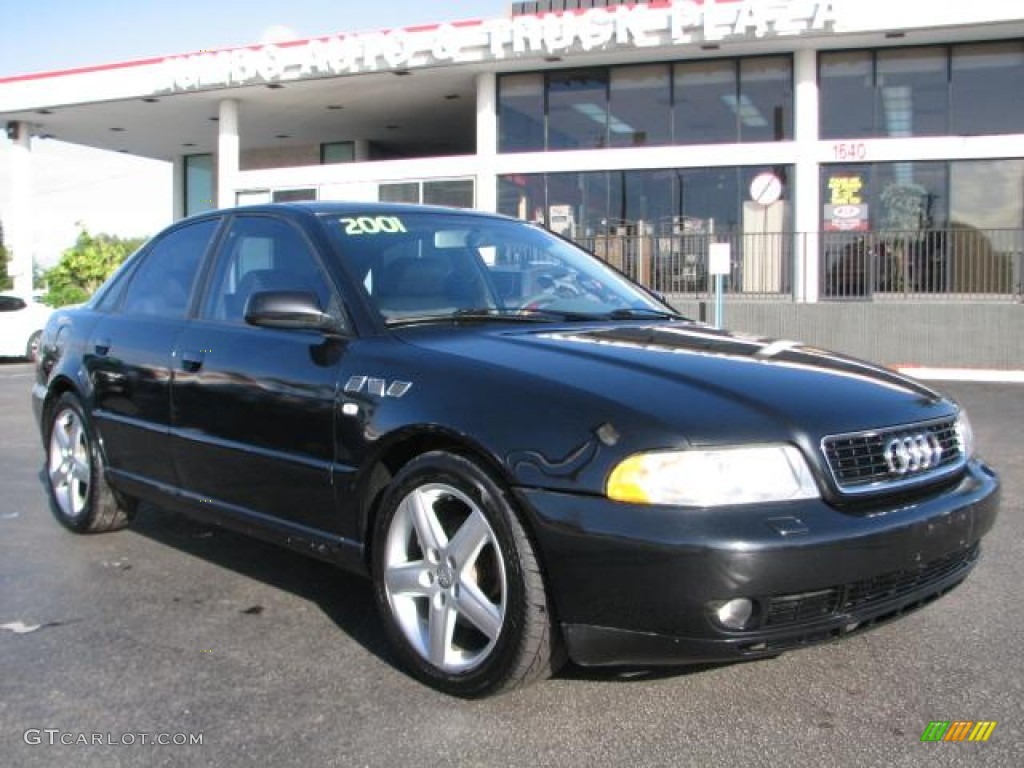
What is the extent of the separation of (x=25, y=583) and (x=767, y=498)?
3358 millimetres

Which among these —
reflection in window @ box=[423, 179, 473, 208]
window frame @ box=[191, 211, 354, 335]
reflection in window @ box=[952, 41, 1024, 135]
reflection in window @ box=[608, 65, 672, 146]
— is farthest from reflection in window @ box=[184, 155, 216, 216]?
window frame @ box=[191, 211, 354, 335]

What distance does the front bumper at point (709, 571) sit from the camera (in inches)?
103

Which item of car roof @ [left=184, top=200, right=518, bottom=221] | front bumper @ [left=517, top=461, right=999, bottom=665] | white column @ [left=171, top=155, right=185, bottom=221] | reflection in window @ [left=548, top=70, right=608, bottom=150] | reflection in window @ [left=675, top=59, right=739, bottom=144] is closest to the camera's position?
front bumper @ [left=517, top=461, right=999, bottom=665]

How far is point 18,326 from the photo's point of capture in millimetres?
17016

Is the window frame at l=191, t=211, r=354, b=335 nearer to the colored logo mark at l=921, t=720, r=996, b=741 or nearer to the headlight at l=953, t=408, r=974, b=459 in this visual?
the headlight at l=953, t=408, r=974, b=459

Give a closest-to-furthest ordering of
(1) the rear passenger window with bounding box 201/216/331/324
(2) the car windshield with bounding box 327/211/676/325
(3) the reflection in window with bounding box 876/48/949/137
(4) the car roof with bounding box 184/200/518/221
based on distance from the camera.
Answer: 1. (2) the car windshield with bounding box 327/211/676/325
2. (1) the rear passenger window with bounding box 201/216/331/324
3. (4) the car roof with bounding box 184/200/518/221
4. (3) the reflection in window with bounding box 876/48/949/137

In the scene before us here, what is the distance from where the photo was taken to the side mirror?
11.6 feet

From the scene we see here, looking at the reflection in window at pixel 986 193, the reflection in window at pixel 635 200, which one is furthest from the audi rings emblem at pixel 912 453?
the reflection in window at pixel 986 193

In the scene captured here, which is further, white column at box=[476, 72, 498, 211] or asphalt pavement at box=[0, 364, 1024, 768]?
white column at box=[476, 72, 498, 211]

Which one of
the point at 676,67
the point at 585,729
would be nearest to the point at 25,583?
the point at 585,729

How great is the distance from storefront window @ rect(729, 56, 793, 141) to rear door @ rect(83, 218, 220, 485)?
54.0 feet

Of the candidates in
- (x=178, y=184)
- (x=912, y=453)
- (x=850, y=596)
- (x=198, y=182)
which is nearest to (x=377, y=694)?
(x=850, y=596)

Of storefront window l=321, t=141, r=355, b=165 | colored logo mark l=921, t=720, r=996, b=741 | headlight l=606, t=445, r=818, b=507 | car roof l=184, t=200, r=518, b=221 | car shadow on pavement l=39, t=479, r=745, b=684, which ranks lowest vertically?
colored logo mark l=921, t=720, r=996, b=741

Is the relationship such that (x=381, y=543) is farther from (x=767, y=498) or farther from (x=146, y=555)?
(x=146, y=555)
